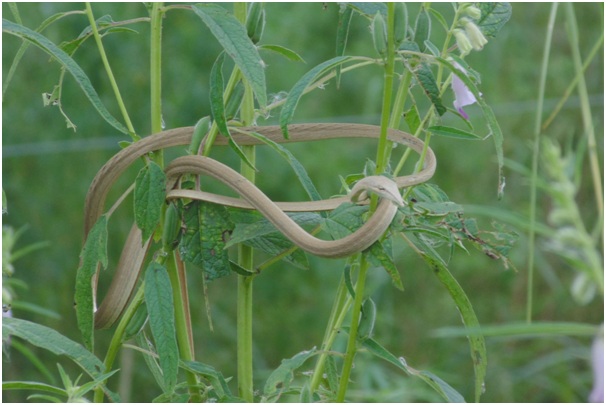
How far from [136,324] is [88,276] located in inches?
1.8

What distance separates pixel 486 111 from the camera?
1.72 feet

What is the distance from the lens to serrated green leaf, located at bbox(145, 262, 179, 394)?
53 cm

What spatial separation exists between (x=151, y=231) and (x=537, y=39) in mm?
1954

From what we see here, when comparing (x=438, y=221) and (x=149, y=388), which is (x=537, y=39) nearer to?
(x=149, y=388)

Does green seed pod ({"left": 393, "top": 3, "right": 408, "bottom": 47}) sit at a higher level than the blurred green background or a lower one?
higher

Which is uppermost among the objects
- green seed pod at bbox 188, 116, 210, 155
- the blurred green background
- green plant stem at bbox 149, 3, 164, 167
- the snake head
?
green plant stem at bbox 149, 3, 164, 167

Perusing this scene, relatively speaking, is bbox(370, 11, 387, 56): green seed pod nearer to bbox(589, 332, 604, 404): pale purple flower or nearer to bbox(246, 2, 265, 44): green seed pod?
bbox(246, 2, 265, 44): green seed pod

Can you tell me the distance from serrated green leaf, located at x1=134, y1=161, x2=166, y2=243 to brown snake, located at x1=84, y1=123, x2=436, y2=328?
1cm

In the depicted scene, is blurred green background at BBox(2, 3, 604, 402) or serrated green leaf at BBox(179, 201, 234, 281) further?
blurred green background at BBox(2, 3, 604, 402)

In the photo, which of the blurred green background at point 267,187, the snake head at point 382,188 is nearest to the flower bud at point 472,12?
the snake head at point 382,188

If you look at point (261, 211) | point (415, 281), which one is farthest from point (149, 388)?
point (261, 211)

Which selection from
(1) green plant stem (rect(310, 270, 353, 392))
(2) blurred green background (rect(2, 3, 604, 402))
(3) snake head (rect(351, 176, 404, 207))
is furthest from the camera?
(2) blurred green background (rect(2, 3, 604, 402))

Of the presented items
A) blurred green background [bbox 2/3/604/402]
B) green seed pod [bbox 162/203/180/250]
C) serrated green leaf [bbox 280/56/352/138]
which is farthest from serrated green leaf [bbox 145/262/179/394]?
blurred green background [bbox 2/3/604/402]

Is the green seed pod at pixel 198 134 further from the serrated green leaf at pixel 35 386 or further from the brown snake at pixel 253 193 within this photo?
the serrated green leaf at pixel 35 386
